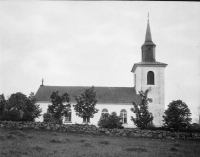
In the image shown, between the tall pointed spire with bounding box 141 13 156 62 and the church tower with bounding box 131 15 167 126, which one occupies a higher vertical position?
the tall pointed spire with bounding box 141 13 156 62

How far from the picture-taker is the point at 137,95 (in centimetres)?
4394

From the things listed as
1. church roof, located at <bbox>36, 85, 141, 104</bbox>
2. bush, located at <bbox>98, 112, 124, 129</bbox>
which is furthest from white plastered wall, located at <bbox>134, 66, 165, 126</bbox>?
bush, located at <bbox>98, 112, 124, 129</bbox>

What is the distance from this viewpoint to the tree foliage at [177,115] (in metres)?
26.5

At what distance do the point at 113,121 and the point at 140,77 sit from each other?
19017mm

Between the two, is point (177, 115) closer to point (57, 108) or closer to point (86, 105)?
point (86, 105)

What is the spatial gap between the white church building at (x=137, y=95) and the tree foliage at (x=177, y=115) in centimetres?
1457

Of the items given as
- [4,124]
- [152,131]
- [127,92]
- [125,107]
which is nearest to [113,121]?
[152,131]

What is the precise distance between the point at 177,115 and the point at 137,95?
16.9m

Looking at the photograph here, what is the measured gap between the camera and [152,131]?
2412 cm

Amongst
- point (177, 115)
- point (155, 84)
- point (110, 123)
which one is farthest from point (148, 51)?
Answer: point (110, 123)

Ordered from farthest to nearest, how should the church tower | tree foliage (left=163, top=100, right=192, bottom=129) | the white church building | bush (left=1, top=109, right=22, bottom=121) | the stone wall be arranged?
the church tower
the white church building
bush (left=1, top=109, right=22, bottom=121)
tree foliage (left=163, top=100, right=192, bottom=129)
the stone wall

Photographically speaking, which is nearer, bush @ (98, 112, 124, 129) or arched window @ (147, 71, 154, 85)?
bush @ (98, 112, 124, 129)

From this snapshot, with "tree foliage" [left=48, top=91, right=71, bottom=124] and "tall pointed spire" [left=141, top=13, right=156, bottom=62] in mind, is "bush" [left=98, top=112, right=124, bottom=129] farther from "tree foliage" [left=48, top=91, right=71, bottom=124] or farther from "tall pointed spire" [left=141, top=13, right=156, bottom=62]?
"tall pointed spire" [left=141, top=13, right=156, bottom=62]

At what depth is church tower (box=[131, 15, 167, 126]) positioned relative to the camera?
141 feet
